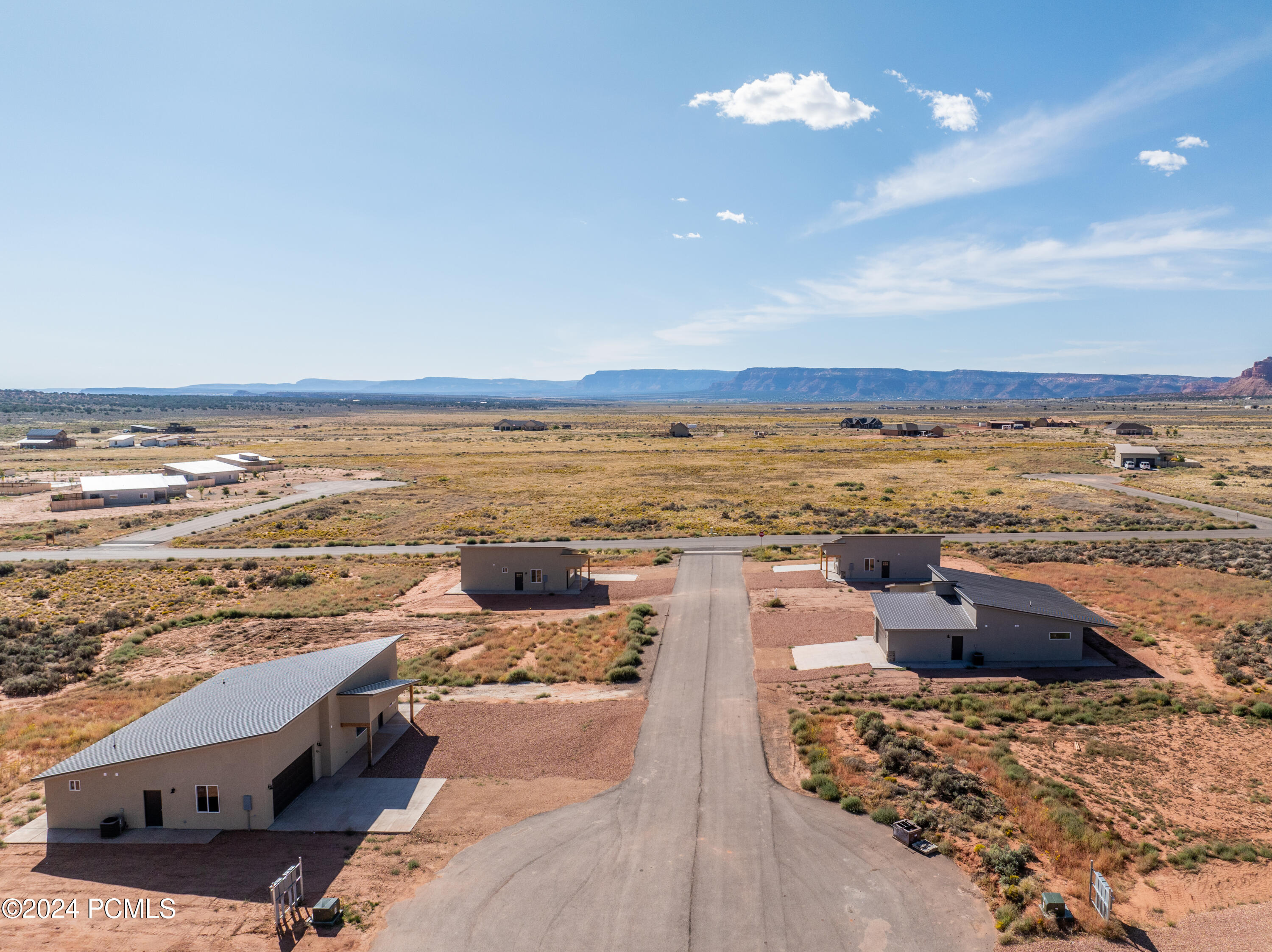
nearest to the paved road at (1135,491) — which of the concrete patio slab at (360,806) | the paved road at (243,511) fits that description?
the concrete patio slab at (360,806)

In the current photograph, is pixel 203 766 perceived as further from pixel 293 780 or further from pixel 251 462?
pixel 251 462

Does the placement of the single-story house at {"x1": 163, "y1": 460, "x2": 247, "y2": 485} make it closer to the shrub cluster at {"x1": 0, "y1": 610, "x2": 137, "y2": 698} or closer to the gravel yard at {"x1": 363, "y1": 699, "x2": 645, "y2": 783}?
the shrub cluster at {"x1": 0, "y1": 610, "x2": 137, "y2": 698}

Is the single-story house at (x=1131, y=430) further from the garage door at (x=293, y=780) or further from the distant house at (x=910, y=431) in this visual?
the garage door at (x=293, y=780)

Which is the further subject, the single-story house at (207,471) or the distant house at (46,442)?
the distant house at (46,442)

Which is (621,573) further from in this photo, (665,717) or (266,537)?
(266,537)

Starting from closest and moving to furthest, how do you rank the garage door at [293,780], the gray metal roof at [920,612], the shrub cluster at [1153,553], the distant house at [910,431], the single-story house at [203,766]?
the single-story house at [203,766]
the garage door at [293,780]
the gray metal roof at [920,612]
the shrub cluster at [1153,553]
the distant house at [910,431]

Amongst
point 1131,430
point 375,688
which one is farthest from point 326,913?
point 1131,430

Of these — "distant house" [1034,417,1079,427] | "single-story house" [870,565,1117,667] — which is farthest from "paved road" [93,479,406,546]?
"distant house" [1034,417,1079,427]
